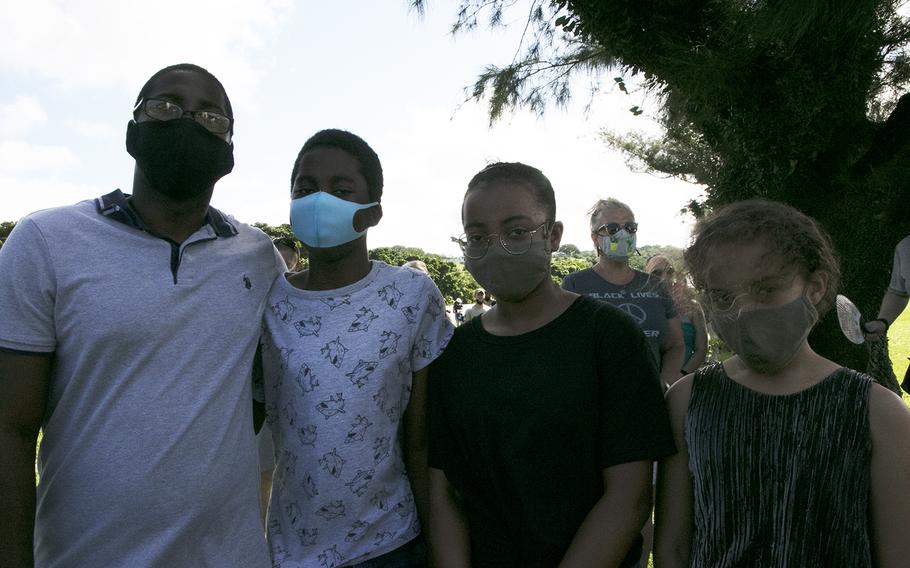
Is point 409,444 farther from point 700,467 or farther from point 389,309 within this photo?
point 700,467

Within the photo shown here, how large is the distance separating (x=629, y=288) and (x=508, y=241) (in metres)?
2.50

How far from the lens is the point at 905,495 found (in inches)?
52.2

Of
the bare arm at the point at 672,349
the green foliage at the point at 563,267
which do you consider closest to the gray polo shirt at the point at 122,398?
the bare arm at the point at 672,349

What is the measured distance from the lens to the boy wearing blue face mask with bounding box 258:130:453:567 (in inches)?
68.1

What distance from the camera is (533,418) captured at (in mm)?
1604

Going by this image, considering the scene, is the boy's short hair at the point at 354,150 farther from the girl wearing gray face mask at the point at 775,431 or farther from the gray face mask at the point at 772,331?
the gray face mask at the point at 772,331

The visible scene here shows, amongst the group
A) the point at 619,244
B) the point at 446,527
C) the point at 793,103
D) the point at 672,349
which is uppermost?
the point at 793,103

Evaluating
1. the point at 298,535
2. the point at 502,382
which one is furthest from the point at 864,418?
the point at 298,535

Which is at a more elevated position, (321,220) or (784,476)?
(321,220)

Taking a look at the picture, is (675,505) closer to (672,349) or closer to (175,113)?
(175,113)

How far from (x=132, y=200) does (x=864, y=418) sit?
1.97 metres

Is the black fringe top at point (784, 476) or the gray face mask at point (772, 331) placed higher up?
the gray face mask at point (772, 331)

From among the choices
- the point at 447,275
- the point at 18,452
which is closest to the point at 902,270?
the point at 18,452

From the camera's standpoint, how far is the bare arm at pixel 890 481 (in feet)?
4.36
